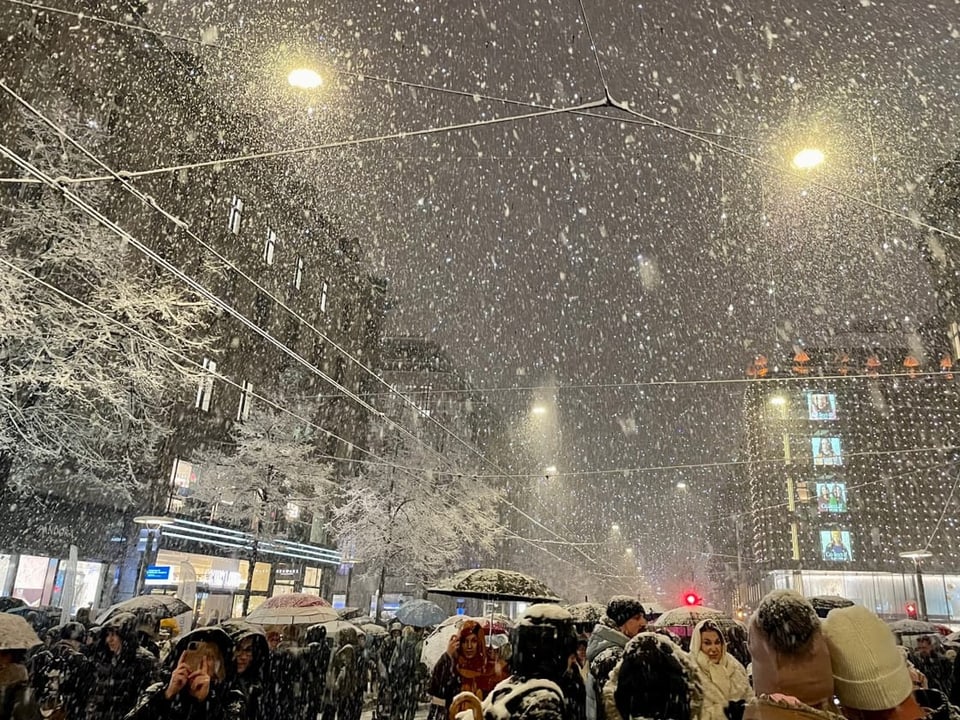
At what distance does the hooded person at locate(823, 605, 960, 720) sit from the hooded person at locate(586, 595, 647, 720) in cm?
244

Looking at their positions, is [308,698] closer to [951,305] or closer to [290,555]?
[290,555]

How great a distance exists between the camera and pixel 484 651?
7.46m

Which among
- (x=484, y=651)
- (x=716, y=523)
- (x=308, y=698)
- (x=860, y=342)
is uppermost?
(x=860, y=342)

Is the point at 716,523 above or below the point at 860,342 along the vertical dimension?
below

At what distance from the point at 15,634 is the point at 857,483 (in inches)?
3016

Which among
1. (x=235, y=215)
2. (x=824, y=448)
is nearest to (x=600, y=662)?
(x=235, y=215)

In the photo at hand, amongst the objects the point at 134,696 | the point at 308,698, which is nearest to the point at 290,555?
the point at 308,698

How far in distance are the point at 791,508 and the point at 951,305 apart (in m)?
34.1

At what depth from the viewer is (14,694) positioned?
465 cm

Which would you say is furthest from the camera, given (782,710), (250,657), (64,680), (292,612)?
(292,612)

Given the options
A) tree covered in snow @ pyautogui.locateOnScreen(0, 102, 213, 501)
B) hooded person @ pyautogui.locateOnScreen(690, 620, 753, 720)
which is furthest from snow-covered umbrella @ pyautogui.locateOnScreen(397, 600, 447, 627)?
hooded person @ pyautogui.locateOnScreen(690, 620, 753, 720)

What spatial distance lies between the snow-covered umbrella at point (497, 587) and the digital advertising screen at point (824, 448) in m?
69.9

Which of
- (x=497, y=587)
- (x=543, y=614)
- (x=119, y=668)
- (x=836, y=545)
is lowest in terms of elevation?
(x=119, y=668)

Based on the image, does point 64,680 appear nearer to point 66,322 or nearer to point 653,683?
point 653,683
